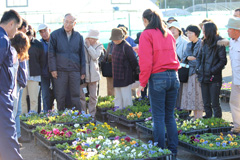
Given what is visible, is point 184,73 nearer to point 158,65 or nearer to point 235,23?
point 235,23

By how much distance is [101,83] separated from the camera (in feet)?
46.7

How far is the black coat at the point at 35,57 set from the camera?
796 centimetres

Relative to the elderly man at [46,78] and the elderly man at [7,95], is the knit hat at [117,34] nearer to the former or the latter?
the elderly man at [46,78]

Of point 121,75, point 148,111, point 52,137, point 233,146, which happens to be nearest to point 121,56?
point 121,75

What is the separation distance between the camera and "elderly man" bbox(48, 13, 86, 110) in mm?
7855

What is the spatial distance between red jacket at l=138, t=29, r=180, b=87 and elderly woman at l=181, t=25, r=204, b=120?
2548 millimetres

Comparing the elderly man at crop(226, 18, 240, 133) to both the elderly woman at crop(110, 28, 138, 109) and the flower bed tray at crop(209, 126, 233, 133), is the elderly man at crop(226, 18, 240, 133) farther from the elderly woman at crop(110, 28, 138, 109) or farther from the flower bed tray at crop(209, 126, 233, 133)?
the elderly woman at crop(110, 28, 138, 109)

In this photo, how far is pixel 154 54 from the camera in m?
5.23

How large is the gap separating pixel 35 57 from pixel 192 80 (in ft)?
10.8

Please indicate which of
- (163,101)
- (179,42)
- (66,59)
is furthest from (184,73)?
(163,101)

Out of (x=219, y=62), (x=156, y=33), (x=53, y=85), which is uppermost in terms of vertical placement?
(x=156, y=33)

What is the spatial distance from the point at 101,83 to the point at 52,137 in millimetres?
8135

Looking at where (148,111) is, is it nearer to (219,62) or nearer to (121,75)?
(121,75)

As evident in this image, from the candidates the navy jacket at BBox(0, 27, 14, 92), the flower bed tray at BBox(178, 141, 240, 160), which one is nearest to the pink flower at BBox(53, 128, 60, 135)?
the navy jacket at BBox(0, 27, 14, 92)
